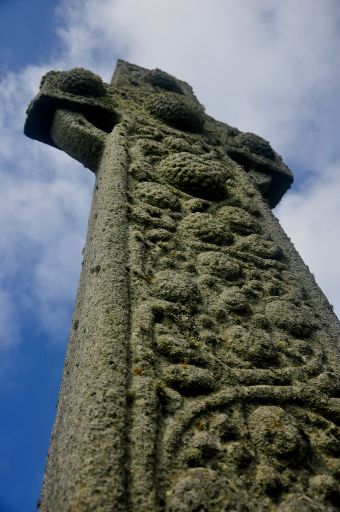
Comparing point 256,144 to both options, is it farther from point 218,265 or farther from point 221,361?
point 221,361

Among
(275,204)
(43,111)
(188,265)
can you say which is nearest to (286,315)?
(188,265)

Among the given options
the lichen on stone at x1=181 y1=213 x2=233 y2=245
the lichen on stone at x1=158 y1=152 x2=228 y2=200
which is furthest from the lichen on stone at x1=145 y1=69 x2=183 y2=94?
the lichen on stone at x1=181 y1=213 x2=233 y2=245

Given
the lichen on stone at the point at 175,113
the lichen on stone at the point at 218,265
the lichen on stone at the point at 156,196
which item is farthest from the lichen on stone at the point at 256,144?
the lichen on stone at the point at 218,265

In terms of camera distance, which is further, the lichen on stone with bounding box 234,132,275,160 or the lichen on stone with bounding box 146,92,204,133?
the lichen on stone with bounding box 234,132,275,160

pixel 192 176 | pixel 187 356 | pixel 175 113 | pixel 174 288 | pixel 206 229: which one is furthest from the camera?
pixel 175 113

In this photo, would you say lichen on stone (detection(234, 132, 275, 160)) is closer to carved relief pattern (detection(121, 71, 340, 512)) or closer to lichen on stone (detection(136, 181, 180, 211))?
carved relief pattern (detection(121, 71, 340, 512))

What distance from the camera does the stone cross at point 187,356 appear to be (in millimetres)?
1099

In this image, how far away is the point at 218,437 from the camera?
4.08 feet

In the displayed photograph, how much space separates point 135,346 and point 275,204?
2619 mm

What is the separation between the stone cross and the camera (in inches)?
43.3

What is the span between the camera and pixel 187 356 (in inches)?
57.2

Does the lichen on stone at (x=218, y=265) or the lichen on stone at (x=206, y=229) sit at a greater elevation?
the lichen on stone at (x=206, y=229)

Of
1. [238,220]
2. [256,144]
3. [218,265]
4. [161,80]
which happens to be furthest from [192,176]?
[161,80]

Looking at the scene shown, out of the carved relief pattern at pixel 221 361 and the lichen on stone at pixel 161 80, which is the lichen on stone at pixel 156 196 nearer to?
the carved relief pattern at pixel 221 361
